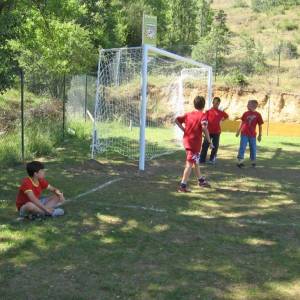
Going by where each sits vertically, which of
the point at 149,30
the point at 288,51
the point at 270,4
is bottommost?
the point at 149,30

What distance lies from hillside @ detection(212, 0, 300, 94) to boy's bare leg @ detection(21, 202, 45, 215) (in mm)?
26236

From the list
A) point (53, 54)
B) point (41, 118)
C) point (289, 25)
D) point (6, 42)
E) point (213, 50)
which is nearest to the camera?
point (6, 42)

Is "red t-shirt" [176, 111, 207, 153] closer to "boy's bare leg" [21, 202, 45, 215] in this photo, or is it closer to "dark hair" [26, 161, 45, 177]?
"dark hair" [26, 161, 45, 177]

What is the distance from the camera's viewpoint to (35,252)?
5316mm

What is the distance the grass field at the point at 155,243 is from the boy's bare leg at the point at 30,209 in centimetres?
18

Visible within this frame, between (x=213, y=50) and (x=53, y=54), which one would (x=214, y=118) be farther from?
(x=213, y=50)

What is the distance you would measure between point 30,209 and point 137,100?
455 inches

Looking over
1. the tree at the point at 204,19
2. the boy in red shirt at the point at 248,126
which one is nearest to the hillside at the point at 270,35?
the tree at the point at 204,19

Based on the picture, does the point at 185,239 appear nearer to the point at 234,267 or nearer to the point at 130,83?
the point at 234,267

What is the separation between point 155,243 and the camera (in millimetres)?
5676

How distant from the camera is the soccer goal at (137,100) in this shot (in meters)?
12.1

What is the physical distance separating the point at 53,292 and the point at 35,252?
42.5 inches

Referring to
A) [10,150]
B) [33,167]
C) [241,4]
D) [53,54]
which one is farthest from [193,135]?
[241,4]

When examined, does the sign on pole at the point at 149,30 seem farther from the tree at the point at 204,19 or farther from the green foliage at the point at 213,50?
the tree at the point at 204,19
